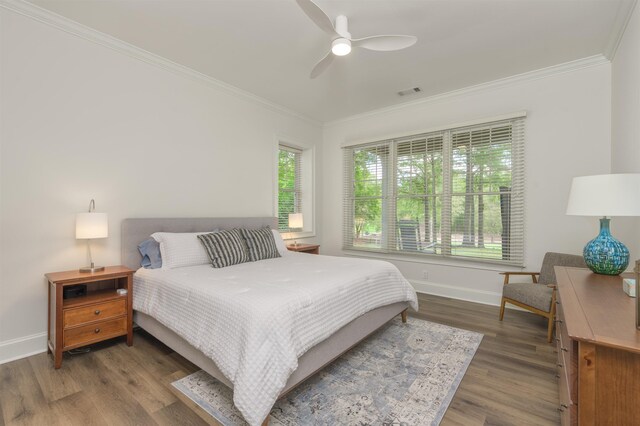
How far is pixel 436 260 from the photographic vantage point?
4.24 m

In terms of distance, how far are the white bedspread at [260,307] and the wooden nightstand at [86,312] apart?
16 centimetres

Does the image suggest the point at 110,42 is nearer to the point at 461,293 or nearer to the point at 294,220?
the point at 294,220

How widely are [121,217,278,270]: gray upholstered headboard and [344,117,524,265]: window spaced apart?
2173 millimetres

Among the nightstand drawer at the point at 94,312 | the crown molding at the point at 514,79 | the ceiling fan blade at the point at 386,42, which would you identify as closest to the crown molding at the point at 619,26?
the crown molding at the point at 514,79

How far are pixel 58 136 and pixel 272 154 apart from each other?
2.52m

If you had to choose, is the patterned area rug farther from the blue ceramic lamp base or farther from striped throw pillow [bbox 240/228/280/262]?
striped throw pillow [bbox 240/228/280/262]

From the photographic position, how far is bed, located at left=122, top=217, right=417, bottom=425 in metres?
1.56

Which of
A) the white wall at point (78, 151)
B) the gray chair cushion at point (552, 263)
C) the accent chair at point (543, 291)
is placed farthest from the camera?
the gray chair cushion at point (552, 263)

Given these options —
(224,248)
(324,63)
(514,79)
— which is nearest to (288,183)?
(224,248)

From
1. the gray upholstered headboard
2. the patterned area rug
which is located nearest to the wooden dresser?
the patterned area rug

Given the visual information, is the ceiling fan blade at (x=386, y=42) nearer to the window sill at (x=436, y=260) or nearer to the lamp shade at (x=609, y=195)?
the lamp shade at (x=609, y=195)

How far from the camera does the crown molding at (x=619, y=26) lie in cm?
233

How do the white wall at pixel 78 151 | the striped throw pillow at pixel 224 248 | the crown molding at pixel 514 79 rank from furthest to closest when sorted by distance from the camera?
the crown molding at pixel 514 79 < the striped throw pillow at pixel 224 248 < the white wall at pixel 78 151

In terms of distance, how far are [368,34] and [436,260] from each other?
3.03m
